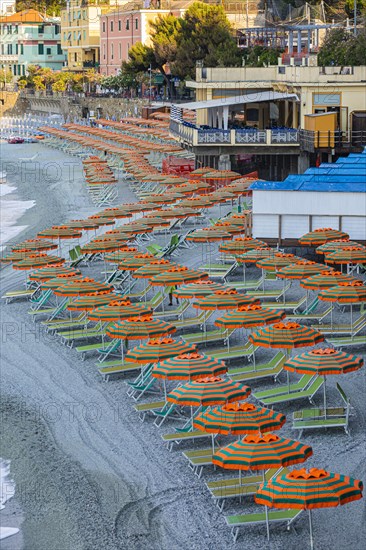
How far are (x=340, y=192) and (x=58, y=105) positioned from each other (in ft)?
250

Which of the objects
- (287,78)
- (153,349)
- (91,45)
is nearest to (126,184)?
(287,78)

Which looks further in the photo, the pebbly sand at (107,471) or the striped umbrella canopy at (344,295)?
the striped umbrella canopy at (344,295)

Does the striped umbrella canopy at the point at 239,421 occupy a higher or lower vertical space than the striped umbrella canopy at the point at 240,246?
lower

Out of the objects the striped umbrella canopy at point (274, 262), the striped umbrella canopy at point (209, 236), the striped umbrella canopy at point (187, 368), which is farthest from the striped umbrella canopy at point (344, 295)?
the striped umbrella canopy at point (209, 236)

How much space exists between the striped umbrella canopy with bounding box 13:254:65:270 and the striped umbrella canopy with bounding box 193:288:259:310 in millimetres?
6286

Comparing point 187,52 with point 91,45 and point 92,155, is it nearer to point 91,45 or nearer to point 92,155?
point 92,155

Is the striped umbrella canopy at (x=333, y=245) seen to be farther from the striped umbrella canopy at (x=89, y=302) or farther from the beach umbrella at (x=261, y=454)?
the beach umbrella at (x=261, y=454)

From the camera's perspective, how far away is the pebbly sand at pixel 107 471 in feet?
42.6

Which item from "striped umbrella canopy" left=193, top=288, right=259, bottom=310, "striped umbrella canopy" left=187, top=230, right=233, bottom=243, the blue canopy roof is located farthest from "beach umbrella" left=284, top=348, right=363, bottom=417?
the blue canopy roof

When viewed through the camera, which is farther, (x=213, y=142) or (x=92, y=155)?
(x=92, y=155)

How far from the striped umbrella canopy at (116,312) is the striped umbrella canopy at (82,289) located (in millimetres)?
1616

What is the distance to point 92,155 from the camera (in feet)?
200

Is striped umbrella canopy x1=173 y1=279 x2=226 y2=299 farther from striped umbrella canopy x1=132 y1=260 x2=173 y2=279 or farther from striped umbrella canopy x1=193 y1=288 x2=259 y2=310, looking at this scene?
striped umbrella canopy x1=132 y1=260 x2=173 y2=279

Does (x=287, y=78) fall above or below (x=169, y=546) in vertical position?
above
